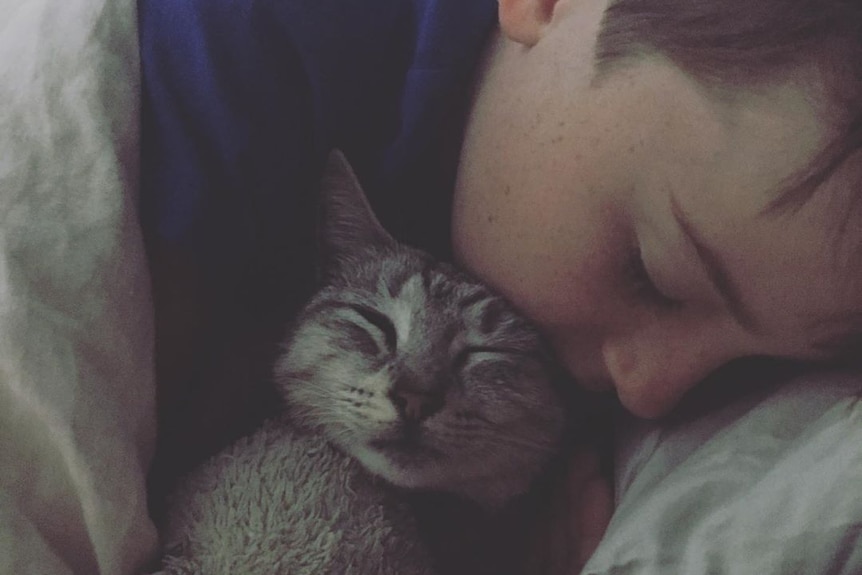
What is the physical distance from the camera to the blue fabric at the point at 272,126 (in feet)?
2.58

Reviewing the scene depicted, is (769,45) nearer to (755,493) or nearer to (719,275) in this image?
(719,275)

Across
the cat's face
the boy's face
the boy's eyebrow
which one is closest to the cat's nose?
the cat's face

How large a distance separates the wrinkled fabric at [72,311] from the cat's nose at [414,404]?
20 cm

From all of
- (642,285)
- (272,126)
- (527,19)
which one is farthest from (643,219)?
(272,126)

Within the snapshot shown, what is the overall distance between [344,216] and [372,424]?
0.22m

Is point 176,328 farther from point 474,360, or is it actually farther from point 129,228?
point 474,360

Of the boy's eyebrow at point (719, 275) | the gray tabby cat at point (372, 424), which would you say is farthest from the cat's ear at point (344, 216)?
the boy's eyebrow at point (719, 275)

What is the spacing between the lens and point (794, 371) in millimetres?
753

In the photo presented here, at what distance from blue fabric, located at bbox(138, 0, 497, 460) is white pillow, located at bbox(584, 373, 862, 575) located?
338 mm

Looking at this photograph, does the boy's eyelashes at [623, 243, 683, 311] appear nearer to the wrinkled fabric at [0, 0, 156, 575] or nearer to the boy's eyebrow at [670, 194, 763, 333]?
the boy's eyebrow at [670, 194, 763, 333]

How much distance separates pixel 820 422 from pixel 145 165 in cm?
59

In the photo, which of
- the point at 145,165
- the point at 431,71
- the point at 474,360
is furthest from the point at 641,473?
the point at 145,165

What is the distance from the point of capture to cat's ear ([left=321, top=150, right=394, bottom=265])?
0.82 meters

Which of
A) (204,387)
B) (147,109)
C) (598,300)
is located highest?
(147,109)
